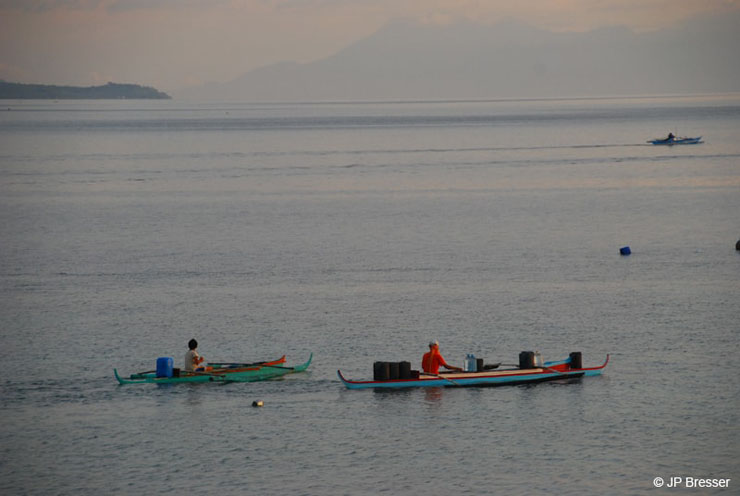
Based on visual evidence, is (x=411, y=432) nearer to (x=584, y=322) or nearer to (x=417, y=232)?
(x=584, y=322)

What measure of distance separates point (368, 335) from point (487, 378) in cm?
828

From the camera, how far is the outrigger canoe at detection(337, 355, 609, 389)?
33.7m

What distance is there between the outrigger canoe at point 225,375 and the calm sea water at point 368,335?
1.42 feet

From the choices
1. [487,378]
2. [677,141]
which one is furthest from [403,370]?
[677,141]

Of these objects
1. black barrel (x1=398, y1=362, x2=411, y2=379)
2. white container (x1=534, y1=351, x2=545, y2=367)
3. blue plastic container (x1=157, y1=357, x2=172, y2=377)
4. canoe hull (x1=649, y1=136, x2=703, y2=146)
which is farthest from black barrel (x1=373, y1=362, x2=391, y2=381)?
canoe hull (x1=649, y1=136, x2=703, y2=146)

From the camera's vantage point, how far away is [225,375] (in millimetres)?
34906

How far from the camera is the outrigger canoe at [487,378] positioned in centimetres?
3366

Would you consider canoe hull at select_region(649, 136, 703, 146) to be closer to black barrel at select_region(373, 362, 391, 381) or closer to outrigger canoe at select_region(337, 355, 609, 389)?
outrigger canoe at select_region(337, 355, 609, 389)

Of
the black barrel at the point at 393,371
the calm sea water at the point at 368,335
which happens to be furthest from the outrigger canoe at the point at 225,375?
the black barrel at the point at 393,371

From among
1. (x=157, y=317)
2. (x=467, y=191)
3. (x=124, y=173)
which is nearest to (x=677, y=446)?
(x=157, y=317)

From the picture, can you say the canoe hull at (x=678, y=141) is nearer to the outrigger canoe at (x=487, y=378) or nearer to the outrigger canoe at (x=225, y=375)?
the outrigger canoe at (x=487, y=378)

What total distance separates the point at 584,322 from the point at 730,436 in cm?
1411

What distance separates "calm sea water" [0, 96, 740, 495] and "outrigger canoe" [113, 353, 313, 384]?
43cm

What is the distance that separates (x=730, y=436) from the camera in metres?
29.1
